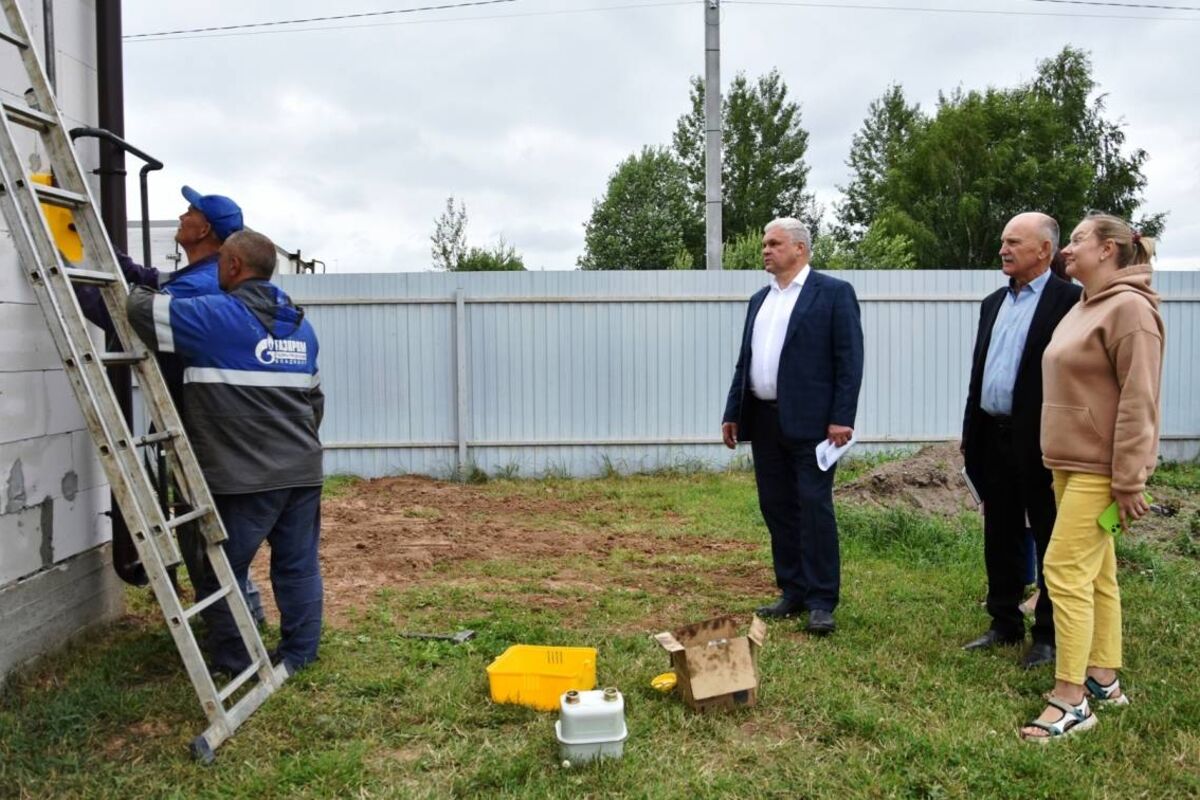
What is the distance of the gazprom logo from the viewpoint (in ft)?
11.1

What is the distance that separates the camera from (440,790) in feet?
8.91

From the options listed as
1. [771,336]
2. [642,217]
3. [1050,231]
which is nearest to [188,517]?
[771,336]

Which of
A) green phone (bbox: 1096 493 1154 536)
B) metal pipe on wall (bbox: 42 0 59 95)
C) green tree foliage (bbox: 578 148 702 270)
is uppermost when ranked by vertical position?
green tree foliage (bbox: 578 148 702 270)

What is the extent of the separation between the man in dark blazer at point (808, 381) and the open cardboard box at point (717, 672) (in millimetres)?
960

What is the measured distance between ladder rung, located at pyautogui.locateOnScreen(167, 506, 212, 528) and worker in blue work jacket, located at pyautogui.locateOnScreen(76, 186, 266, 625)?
0.35m

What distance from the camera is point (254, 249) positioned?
3.44 meters

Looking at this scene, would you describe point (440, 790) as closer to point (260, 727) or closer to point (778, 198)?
point (260, 727)

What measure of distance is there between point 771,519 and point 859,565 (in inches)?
47.4

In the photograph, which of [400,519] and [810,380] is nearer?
[810,380]

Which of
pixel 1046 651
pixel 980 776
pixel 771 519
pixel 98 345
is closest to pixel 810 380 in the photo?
pixel 771 519

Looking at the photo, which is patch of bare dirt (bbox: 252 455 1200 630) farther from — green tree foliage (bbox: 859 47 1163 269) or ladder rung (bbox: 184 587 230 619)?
green tree foliage (bbox: 859 47 1163 269)

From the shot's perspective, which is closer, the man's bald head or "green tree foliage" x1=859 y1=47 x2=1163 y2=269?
the man's bald head

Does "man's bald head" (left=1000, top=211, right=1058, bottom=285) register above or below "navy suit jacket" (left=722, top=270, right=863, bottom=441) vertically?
above

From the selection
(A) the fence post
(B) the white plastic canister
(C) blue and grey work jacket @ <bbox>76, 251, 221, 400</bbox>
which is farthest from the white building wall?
(A) the fence post
